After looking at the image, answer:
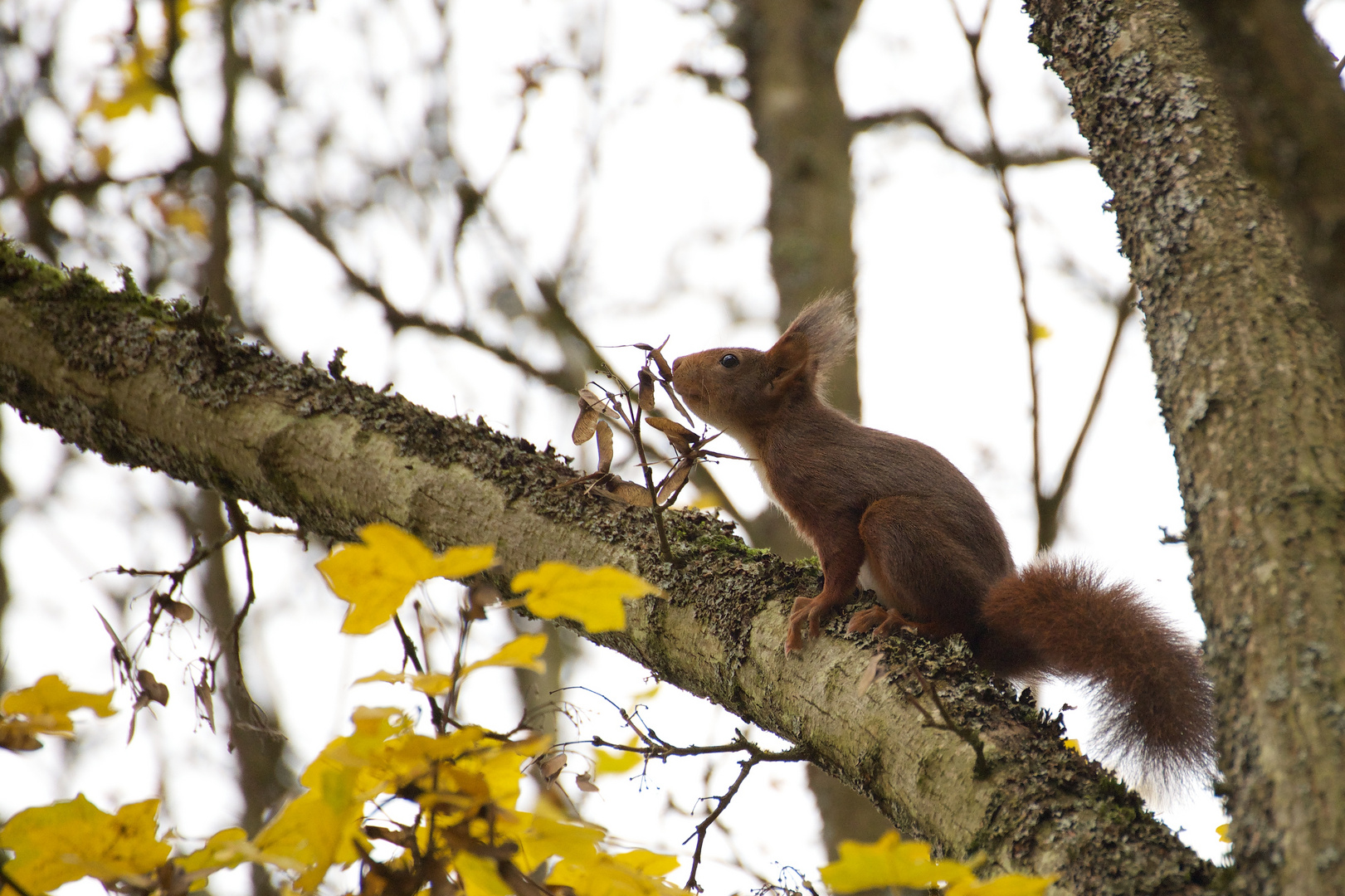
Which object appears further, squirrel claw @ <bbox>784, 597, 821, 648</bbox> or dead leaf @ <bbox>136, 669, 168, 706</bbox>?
squirrel claw @ <bbox>784, 597, 821, 648</bbox>

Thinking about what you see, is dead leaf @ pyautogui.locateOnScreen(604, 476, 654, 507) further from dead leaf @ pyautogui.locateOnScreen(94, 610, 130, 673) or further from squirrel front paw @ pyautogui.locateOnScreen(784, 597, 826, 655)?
dead leaf @ pyautogui.locateOnScreen(94, 610, 130, 673)

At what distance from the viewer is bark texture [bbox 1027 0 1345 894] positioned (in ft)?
3.71

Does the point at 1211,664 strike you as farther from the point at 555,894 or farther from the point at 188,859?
the point at 188,859

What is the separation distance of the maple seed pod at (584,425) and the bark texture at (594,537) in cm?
14

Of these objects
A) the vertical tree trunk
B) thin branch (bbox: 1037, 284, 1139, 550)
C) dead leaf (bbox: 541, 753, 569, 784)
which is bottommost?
dead leaf (bbox: 541, 753, 569, 784)

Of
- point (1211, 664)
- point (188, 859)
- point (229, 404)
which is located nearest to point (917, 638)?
point (1211, 664)

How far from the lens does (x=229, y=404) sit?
2.30 meters

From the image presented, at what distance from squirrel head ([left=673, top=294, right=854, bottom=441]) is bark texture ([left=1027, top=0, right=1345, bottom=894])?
1.84 metres

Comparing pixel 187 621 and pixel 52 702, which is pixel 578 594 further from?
pixel 187 621

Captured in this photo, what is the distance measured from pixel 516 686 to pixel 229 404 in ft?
15.5

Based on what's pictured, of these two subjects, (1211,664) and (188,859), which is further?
(1211,664)

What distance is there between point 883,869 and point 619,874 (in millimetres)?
295

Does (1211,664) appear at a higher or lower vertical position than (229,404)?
lower

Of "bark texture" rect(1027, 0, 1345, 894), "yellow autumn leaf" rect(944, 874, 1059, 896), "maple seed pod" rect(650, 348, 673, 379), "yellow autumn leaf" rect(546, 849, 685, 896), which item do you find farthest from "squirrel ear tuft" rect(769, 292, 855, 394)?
"yellow autumn leaf" rect(944, 874, 1059, 896)
